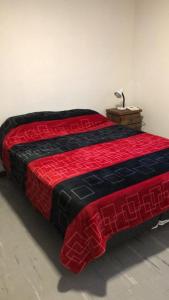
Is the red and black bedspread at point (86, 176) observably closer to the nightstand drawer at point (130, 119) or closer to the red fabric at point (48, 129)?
the red fabric at point (48, 129)

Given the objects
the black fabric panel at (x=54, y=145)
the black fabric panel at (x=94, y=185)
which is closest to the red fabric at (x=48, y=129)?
the black fabric panel at (x=54, y=145)

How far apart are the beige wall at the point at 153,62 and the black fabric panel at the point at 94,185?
160 cm

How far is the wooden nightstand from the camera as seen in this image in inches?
135

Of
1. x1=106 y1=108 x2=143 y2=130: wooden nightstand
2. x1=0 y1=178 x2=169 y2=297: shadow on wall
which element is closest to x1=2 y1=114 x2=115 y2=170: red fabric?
x1=106 y1=108 x2=143 y2=130: wooden nightstand

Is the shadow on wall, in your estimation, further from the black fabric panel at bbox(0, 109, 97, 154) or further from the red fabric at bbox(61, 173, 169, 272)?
the black fabric panel at bbox(0, 109, 97, 154)

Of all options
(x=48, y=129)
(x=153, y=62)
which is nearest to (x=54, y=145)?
(x=48, y=129)

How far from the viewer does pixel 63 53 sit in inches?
122

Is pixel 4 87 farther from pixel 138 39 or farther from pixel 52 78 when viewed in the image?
pixel 138 39

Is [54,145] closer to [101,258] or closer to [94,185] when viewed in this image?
[94,185]

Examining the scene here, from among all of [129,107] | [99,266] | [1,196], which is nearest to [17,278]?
[99,266]

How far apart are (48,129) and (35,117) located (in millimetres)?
208

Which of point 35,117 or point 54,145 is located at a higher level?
point 35,117

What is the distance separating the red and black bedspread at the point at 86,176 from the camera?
4.97 feet

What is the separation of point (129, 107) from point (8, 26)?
187cm
